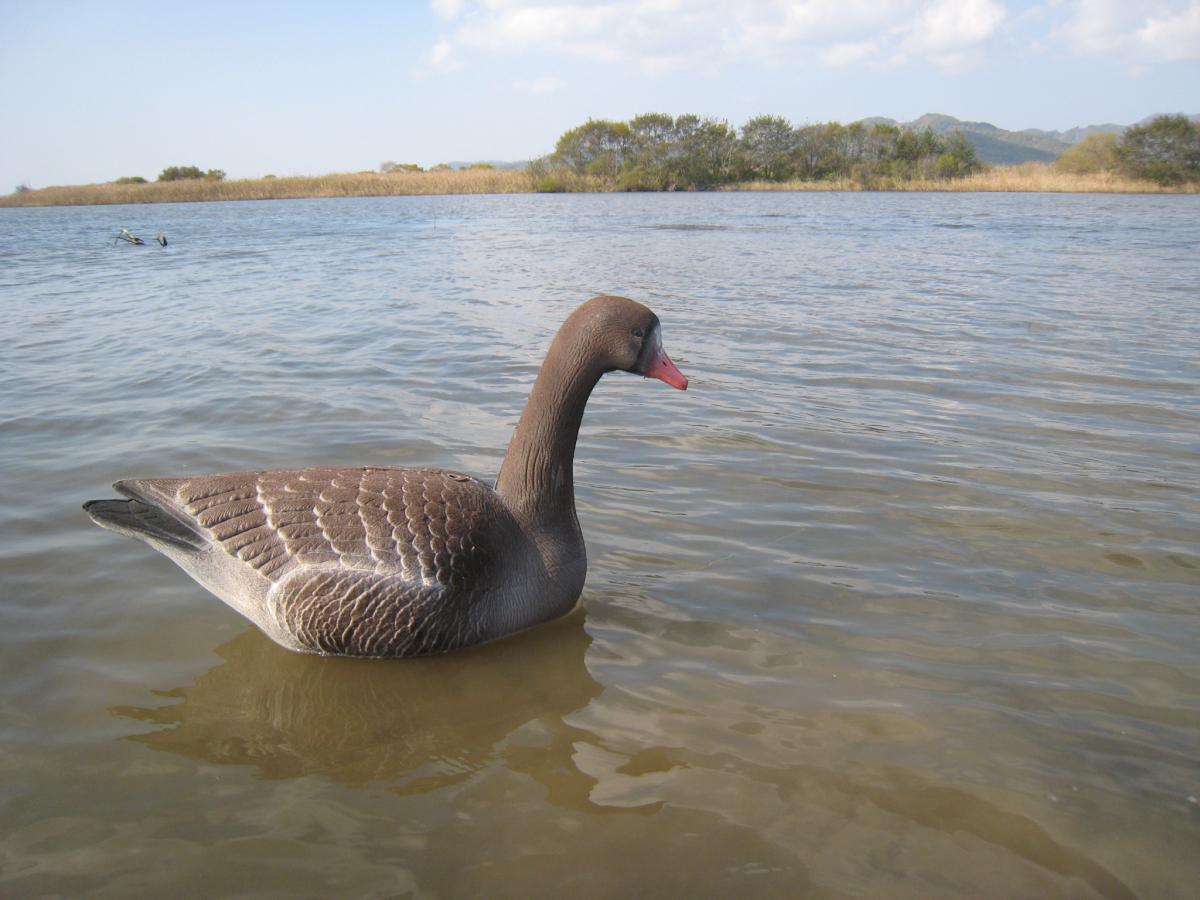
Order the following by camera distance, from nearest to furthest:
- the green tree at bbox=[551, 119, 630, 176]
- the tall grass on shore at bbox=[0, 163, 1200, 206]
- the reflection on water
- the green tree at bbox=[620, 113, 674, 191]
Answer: the reflection on water, the tall grass on shore at bbox=[0, 163, 1200, 206], the green tree at bbox=[620, 113, 674, 191], the green tree at bbox=[551, 119, 630, 176]

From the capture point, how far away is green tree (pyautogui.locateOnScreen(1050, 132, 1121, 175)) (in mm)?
52969

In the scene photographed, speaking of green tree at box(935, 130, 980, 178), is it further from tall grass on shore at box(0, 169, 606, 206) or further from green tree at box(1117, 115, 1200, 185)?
tall grass on shore at box(0, 169, 606, 206)

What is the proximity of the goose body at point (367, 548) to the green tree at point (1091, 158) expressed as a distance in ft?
201

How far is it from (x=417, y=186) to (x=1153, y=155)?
162ft

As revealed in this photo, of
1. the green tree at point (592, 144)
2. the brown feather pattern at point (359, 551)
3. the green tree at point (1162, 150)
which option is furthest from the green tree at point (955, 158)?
the brown feather pattern at point (359, 551)

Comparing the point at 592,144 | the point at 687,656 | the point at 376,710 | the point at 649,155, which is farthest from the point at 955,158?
the point at 376,710

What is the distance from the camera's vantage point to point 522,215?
123ft

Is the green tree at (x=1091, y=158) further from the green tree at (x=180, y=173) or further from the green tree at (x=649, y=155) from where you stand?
the green tree at (x=180, y=173)

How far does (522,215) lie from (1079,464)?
34.3 metres

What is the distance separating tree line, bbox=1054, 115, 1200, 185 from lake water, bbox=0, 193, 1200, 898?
5064 centimetres

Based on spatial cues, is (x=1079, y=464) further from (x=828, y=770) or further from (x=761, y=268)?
(x=761, y=268)

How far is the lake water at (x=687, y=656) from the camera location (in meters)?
2.60

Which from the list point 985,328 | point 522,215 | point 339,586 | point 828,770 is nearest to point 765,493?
point 828,770

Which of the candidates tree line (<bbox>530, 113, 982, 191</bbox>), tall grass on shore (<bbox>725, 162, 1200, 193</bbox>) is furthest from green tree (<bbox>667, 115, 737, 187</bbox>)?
tall grass on shore (<bbox>725, 162, 1200, 193</bbox>)
